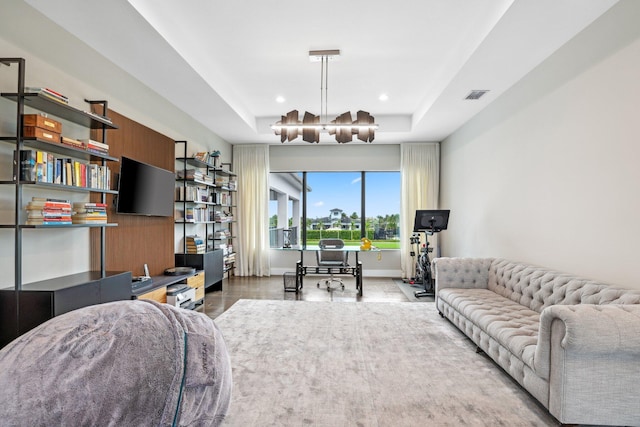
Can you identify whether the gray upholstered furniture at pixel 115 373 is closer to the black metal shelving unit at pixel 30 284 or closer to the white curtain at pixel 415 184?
the black metal shelving unit at pixel 30 284

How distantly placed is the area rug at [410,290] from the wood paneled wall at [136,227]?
11.9ft

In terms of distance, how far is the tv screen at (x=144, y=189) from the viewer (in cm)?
340

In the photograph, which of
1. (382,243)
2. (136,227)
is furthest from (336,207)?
(136,227)

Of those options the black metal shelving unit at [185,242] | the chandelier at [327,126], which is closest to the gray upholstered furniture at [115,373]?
the chandelier at [327,126]

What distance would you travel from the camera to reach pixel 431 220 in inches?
222

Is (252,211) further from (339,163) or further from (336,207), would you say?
(339,163)

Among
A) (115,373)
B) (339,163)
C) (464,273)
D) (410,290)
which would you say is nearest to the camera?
(115,373)

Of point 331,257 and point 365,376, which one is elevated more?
point 331,257

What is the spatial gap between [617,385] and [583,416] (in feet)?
0.85

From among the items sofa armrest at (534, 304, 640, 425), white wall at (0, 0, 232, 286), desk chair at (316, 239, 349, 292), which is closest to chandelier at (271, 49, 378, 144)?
white wall at (0, 0, 232, 286)

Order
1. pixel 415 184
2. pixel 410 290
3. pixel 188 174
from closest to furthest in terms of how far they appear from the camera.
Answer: pixel 188 174 → pixel 410 290 → pixel 415 184

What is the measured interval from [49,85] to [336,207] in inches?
218

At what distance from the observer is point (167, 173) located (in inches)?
166

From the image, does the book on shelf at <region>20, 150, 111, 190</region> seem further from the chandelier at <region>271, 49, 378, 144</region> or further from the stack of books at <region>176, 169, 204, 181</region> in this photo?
the chandelier at <region>271, 49, 378, 144</region>
